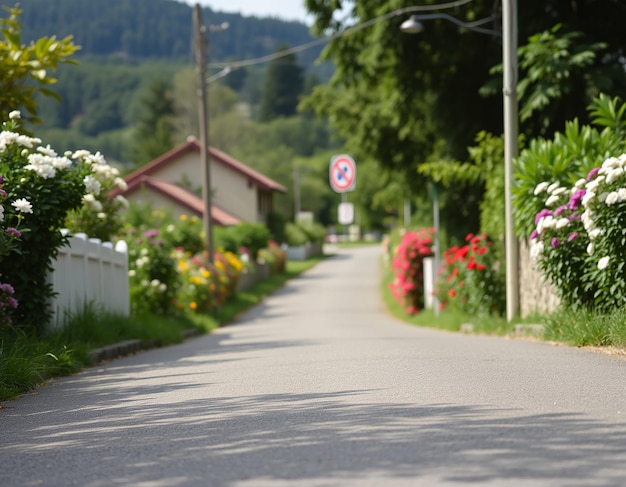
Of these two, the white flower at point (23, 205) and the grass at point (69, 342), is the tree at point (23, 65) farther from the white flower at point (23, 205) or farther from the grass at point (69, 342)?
the white flower at point (23, 205)

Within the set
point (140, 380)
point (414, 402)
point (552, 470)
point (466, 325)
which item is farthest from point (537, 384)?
point (466, 325)

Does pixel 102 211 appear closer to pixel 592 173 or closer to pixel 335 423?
pixel 592 173

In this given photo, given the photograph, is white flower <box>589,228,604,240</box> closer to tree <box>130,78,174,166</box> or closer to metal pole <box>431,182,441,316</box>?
metal pole <box>431,182,441,316</box>

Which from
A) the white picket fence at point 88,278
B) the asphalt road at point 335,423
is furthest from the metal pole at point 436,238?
the asphalt road at point 335,423

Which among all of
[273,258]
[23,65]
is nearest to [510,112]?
[23,65]

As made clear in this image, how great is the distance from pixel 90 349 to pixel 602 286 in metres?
6.70

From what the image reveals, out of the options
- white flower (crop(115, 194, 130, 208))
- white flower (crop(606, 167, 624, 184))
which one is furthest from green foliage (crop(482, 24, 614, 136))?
white flower (crop(115, 194, 130, 208))

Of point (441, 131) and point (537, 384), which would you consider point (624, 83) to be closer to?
point (441, 131)

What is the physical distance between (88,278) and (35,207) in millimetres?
3644

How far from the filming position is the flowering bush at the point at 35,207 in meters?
12.4

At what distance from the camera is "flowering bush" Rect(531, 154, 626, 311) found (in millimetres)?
11852

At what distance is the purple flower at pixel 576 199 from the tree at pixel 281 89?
15231 centimetres

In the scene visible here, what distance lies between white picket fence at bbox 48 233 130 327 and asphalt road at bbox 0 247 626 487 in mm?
2375

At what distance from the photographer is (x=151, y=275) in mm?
21609
